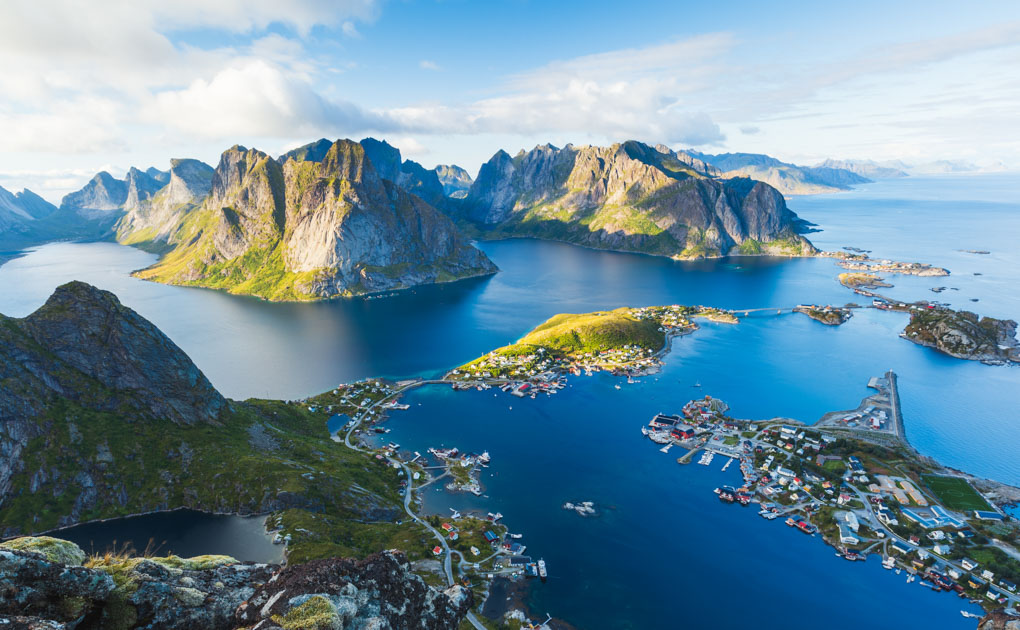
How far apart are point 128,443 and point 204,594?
3498 inches

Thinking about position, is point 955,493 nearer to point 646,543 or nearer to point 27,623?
point 646,543

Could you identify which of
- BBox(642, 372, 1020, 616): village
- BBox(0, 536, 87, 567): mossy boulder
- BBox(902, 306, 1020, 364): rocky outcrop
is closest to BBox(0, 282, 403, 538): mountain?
BBox(0, 536, 87, 567): mossy boulder

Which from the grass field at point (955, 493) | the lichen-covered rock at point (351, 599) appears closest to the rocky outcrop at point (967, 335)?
the grass field at point (955, 493)

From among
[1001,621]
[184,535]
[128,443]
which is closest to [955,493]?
[1001,621]

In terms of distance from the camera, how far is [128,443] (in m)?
83.2

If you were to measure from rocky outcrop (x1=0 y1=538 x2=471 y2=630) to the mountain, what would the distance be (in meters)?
56.7

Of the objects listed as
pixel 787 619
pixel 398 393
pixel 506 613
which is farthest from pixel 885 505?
pixel 398 393

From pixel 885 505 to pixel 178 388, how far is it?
134 m

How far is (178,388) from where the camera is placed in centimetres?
9412


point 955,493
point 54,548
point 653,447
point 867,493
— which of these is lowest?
point 955,493

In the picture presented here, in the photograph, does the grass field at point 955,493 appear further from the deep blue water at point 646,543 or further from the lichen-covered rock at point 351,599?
the lichen-covered rock at point 351,599

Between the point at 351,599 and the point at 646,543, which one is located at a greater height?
the point at 351,599

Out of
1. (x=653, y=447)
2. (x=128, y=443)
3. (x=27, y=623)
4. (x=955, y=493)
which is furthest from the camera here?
(x=653, y=447)

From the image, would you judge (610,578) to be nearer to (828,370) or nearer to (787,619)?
(787,619)
